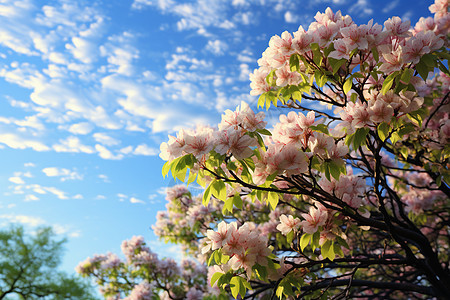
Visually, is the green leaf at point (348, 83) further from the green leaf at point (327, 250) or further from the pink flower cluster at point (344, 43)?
the green leaf at point (327, 250)

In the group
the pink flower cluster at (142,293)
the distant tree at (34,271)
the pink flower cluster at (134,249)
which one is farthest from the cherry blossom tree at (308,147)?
the distant tree at (34,271)

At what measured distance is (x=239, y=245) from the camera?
2074mm

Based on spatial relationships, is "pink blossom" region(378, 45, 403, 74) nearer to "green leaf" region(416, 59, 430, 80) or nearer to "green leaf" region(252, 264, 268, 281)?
"green leaf" region(416, 59, 430, 80)

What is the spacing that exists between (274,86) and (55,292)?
17.1m

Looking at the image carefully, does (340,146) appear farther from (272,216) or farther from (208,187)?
(272,216)

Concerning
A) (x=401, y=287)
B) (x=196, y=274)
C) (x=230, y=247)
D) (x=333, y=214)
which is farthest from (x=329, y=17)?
(x=196, y=274)

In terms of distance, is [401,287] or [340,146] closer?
[340,146]

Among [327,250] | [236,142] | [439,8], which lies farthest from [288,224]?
[439,8]

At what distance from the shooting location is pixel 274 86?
2.65m

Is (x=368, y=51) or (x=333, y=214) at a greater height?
(x=368, y=51)

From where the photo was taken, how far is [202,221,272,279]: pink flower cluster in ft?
6.80

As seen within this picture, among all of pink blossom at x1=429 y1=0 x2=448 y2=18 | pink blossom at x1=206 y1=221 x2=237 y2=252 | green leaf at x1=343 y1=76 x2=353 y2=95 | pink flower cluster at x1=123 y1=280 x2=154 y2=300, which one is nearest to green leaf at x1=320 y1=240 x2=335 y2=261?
pink blossom at x1=206 y1=221 x2=237 y2=252

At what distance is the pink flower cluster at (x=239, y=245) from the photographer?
6.80 feet

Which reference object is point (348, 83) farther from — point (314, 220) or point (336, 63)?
point (314, 220)
